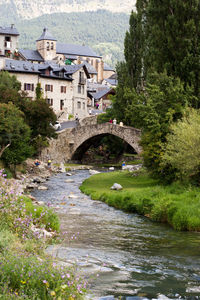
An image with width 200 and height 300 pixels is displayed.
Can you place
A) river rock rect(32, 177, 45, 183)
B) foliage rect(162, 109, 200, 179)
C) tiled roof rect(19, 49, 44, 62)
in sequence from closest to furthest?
foliage rect(162, 109, 200, 179) → river rock rect(32, 177, 45, 183) → tiled roof rect(19, 49, 44, 62)

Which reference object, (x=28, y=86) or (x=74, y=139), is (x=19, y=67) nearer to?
(x=28, y=86)

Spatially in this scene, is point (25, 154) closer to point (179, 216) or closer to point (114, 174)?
point (114, 174)

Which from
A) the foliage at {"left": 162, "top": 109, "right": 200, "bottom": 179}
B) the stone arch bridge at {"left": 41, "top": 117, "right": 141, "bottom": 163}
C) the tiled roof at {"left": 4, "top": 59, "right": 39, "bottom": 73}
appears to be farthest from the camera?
the tiled roof at {"left": 4, "top": 59, "right": 39, "bottom": 73}

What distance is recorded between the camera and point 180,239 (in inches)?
790

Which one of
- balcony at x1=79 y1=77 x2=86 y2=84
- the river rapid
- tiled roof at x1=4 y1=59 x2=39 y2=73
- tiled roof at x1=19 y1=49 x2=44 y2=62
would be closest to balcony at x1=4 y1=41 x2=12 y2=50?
tiled roof at x1=19 y1=49 x2=44 y2=62

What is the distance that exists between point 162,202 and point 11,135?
2107 centimetres

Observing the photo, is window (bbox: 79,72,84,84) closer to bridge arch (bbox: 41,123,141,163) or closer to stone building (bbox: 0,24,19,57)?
bridge arch (bbox: 41,123,141,163)

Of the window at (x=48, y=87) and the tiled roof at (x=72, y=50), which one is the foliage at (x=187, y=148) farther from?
the tiled roof at (x=72, y=50)

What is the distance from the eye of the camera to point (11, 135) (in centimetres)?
4341

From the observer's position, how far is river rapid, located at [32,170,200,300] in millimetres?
12578

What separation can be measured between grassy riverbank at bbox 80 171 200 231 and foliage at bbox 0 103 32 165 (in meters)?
9.69

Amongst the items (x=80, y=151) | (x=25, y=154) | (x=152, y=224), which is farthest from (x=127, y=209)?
(x=80, y=151)

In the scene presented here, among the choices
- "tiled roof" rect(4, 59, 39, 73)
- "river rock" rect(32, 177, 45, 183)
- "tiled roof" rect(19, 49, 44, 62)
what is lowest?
"river rock" rect(32, 177, 45, 183)

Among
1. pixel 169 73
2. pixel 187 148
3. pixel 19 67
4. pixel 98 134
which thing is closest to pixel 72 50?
pixel 19 67
